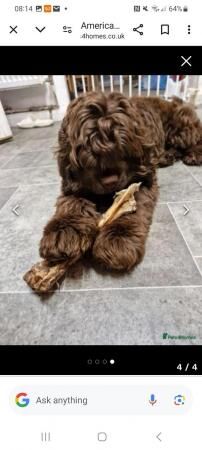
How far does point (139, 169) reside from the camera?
39.0 inches

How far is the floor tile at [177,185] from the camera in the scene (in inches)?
46.2

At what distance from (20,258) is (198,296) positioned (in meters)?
0.59

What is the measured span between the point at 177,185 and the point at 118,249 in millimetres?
611

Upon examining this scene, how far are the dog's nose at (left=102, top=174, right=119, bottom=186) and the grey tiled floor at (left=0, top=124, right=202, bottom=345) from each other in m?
0.25

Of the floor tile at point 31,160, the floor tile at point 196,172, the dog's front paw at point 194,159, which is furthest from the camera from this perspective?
the floor tile at point 31,160

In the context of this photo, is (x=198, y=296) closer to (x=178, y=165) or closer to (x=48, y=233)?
(x=48, y=233)

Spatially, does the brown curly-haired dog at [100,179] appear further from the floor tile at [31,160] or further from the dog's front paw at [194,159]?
the floor tile at [31,160]

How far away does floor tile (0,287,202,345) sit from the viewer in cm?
67
